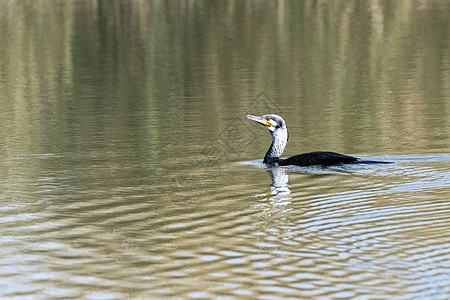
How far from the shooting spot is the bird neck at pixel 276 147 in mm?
17688

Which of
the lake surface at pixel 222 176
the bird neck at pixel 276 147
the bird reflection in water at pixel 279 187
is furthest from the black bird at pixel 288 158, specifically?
the bird reflection in water at pixel 279 187

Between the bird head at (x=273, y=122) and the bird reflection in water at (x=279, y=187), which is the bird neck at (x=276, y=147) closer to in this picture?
the bird head at (x=273, y=122)

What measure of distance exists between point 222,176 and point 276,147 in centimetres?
215

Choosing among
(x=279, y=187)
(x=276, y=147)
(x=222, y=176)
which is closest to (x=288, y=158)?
(x=276, y=147)

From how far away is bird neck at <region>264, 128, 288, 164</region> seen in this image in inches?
696

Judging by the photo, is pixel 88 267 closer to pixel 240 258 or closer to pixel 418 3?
pixel 240 258

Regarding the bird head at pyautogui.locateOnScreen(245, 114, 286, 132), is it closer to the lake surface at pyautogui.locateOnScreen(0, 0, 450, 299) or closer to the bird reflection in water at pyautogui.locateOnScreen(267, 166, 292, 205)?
the lake surface at pyautogui.locateOnScreen(0, 0, 450, 299)

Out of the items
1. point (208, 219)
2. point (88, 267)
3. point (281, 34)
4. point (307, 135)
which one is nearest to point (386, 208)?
point (208, 219)

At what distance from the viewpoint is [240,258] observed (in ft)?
33.7

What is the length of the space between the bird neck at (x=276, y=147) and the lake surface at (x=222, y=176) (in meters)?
0.37

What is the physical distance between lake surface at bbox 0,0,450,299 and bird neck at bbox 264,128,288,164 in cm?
37

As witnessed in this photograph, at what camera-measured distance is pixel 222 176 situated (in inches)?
636

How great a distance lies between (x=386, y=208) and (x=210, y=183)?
381 centimetres

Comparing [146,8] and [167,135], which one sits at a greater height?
[146,8]
